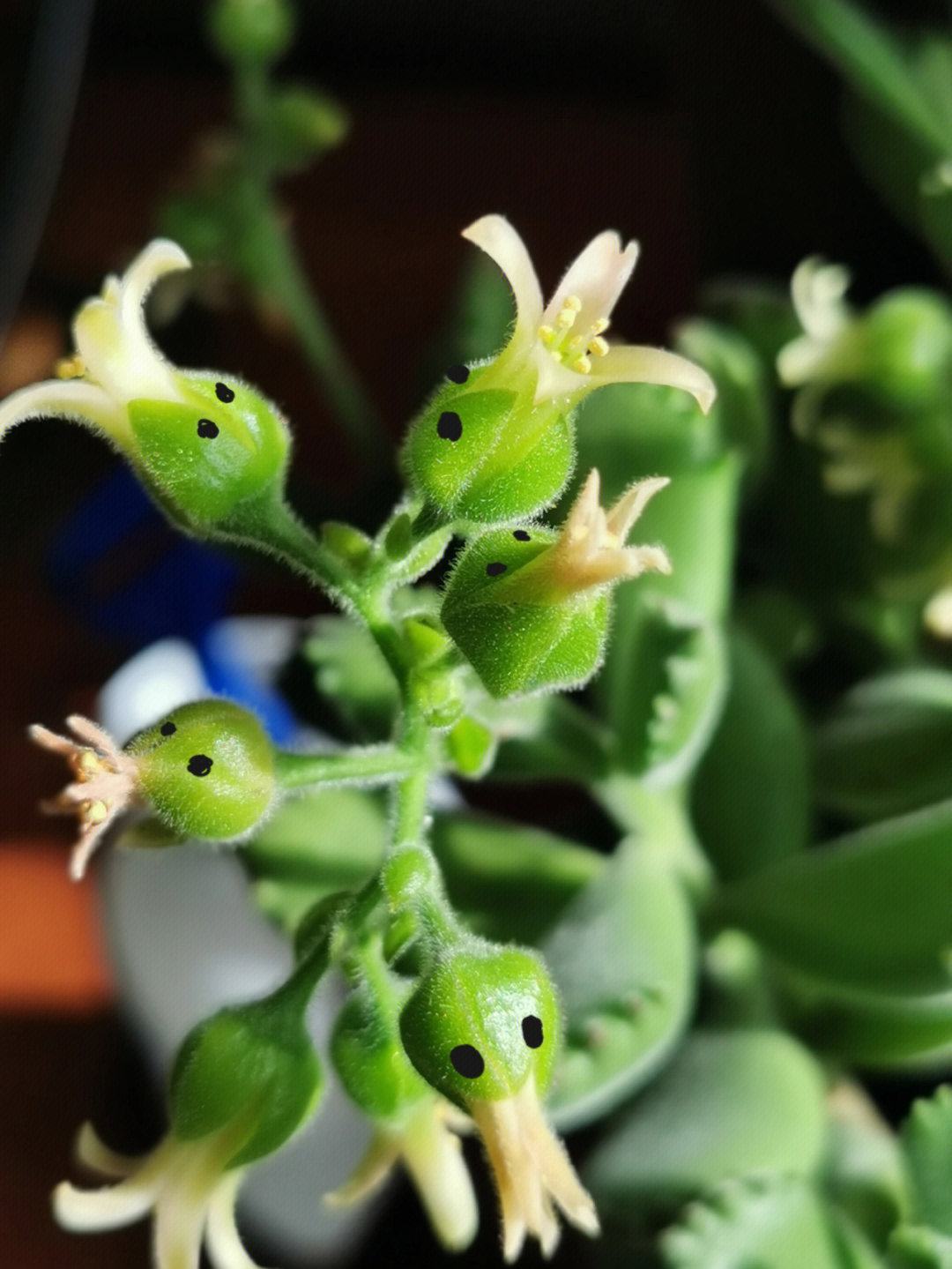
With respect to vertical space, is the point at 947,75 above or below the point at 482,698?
above

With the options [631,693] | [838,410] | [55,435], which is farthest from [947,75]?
[55,435]

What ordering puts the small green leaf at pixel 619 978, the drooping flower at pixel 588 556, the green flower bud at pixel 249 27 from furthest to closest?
1. the green flower bud at pixel 249 27
2. the small green leaf at pixel 619 978
3. the drooping flower at pixel 588 556

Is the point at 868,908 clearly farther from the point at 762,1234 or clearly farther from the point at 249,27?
the point at 249,27

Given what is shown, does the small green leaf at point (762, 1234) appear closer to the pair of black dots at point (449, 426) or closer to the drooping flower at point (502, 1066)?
the drooping flower at point (502, 1066)

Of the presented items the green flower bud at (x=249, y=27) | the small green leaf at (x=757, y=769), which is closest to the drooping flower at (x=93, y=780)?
the small green leaf at (x=757, y=769)

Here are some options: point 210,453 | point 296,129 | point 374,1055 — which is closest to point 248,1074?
point 374,1055

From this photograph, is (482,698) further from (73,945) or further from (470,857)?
(73,945)
